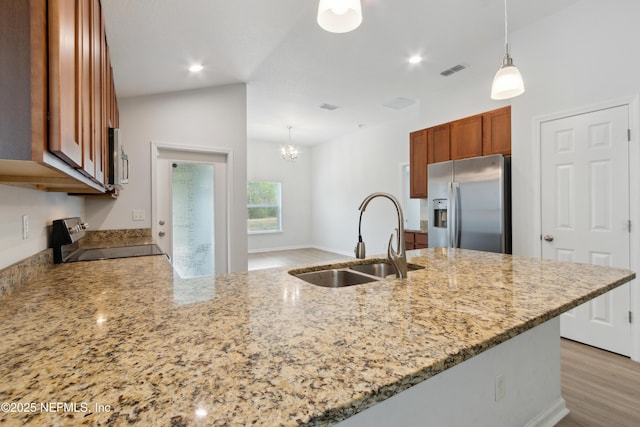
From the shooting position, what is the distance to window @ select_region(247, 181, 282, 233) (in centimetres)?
829

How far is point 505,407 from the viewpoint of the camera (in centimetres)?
145

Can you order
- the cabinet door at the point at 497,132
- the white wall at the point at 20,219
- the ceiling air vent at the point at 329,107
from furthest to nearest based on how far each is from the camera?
the ceiling air vent at the point at 329,107
the cabinet door at the point at 497,132
the white wall at the point at 20,219

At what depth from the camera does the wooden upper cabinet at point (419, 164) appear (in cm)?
443

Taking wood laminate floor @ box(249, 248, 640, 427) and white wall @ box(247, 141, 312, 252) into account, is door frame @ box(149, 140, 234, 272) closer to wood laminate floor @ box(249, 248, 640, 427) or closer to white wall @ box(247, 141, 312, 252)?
wood laminate floor @ box(249, 248, 640, 427)

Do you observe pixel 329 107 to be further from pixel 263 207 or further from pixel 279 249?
pixel 279 249

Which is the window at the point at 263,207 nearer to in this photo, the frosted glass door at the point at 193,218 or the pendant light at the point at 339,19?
the frosted glass door at the point at 193,218

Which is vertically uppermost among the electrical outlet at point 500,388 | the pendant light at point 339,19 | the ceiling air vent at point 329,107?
the ceiling air vent at point 329,107

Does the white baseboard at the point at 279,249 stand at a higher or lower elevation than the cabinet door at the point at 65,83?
lower

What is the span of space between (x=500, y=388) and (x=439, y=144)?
3348 mm

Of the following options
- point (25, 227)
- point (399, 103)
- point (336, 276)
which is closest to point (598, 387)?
point (336, 276)

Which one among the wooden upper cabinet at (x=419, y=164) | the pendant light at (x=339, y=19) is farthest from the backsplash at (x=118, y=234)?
the wooden upper cabinet at (x=419, y=164)

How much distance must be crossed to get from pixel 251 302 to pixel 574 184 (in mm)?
3250

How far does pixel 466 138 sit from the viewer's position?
380 cm

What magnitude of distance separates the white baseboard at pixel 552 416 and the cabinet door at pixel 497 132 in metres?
2.51
